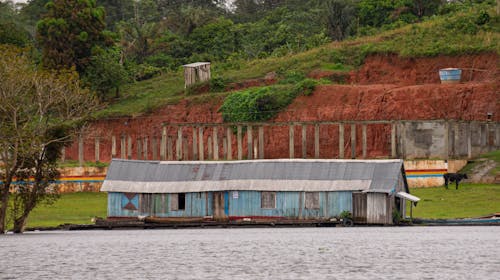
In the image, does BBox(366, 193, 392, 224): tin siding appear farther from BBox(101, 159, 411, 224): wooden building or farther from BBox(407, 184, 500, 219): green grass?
BBox(407, 184, 500, 219): green grass

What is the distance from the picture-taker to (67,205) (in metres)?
78.4

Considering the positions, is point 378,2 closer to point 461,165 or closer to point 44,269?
point 461,165

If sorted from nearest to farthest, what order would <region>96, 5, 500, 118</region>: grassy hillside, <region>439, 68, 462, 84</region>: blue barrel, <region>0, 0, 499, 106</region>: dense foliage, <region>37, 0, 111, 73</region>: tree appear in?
<region>439, 68, 462, 84</region>: blue barrel, <region>96, 5, 500, 118</region>: grassy hillside, <region>0, 0, 499, 106</region>: dense foliage, <region>37, 0, 111, 73</region>: tree

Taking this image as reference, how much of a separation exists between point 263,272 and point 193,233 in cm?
2162

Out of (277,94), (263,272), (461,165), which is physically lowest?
(263,272)

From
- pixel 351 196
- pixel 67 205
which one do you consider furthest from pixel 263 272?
pixel 67 205

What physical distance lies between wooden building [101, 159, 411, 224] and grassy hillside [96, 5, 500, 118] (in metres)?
34.0

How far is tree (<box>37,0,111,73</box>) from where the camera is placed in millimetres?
109875

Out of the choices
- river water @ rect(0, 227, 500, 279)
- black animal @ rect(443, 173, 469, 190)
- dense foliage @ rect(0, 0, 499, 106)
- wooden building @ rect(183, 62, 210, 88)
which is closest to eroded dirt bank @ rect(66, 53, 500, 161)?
dense foliage @ rect(0, 0, 499, 106)

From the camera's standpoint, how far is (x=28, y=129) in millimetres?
61625

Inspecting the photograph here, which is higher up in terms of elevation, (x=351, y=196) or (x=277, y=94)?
(x=277, y=94)

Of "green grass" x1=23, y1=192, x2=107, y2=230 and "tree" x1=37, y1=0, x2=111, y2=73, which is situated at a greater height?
"tree" x1=37, y1=0, x2=111, y2=73

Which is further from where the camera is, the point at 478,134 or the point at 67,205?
the point at 478,134

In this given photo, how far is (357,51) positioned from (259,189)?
41.3 m
